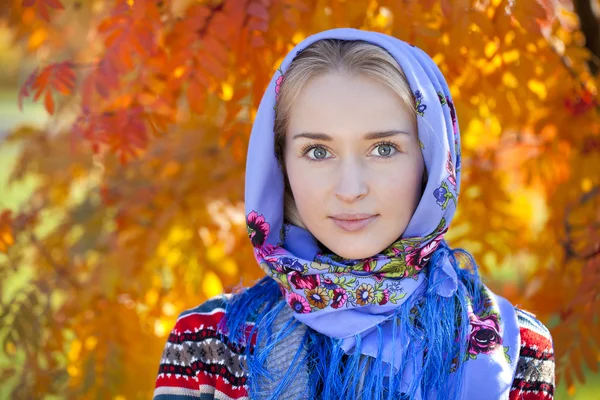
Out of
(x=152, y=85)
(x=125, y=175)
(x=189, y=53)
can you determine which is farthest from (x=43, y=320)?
(x=189, y=53)

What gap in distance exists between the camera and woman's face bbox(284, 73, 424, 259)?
1.81m

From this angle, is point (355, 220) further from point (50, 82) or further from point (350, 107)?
point (50, 82)

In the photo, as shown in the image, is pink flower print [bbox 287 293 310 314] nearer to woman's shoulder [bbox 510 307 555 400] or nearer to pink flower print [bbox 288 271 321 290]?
pink flower print [bbox 288 271 321 290]

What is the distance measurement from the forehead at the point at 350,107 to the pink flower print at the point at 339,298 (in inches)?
15.4

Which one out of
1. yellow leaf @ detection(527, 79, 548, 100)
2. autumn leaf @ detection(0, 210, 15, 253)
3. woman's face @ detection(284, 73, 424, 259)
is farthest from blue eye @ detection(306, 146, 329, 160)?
autumn leaf @ detection(0, 210, 15, 253)

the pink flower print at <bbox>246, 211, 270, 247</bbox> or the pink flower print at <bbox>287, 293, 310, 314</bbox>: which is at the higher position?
the pink flower print at <bbox>246, 211, 270, 247</bbox>

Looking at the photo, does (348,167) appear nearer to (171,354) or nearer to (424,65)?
(424,65)

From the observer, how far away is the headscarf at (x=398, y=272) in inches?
72.1

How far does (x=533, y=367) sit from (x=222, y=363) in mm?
803

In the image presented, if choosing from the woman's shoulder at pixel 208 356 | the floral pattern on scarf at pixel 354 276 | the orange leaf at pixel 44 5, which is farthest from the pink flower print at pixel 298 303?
the orange leaf at pixel 44 5

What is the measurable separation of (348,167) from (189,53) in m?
0.92

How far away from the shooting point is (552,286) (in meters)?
2.99

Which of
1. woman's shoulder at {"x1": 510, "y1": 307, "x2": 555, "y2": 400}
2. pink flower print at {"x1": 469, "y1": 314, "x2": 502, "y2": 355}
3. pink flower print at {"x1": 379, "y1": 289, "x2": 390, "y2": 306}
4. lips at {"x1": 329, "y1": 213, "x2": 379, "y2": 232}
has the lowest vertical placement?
woman's shoulder at {"x1": 510, "y1": 307, "x2": 555, "y2": 400}

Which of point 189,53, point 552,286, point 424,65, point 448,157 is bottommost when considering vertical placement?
point 552,286
